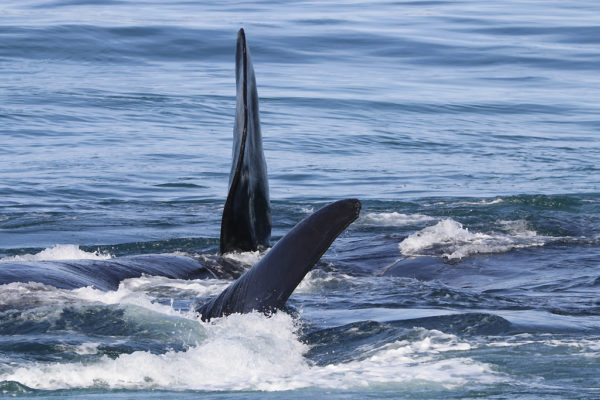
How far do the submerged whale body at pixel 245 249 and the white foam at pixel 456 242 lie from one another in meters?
1.40

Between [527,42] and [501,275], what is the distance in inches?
823

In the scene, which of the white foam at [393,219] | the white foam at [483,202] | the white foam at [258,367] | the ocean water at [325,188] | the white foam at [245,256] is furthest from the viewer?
the white foam at [483,202]

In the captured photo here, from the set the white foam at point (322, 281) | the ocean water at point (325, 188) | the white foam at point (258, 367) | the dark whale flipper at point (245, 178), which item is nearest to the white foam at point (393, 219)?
the ocean water at point (325, 188)

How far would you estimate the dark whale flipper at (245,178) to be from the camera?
26.8 ft

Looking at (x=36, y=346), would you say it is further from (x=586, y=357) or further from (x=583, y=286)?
(x=583, y=286)

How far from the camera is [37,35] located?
2759 centimetres

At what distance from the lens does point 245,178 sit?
27.0 feet

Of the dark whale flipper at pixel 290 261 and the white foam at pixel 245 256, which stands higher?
the dark whale flipper at pixel 290 261

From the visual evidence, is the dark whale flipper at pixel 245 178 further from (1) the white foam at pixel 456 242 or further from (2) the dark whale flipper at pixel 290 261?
(2) the dark whale flipper at pixel 290 261

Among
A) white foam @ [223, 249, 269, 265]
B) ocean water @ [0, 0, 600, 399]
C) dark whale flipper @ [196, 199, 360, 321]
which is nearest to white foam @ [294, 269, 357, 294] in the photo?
ocean water @ [0, 0, 600, 399]

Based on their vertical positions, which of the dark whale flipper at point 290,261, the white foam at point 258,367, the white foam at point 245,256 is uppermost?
the dark whale flipper at point 290,261

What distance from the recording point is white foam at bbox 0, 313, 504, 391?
5.45 metres

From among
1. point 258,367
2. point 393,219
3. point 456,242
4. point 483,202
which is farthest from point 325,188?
point 258,367

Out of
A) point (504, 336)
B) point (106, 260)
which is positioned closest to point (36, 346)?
point (106, 260)
